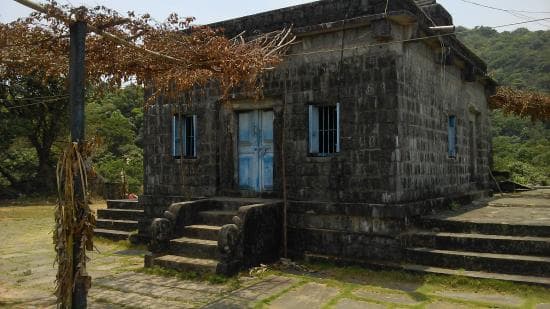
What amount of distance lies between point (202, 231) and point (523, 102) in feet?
37.8

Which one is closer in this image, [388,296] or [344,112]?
[388,296]

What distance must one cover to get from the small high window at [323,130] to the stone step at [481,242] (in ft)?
7.28

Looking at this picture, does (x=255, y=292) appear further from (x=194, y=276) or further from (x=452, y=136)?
(x=452, y=136)

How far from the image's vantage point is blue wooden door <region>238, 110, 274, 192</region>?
9414mm

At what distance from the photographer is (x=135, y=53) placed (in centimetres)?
679

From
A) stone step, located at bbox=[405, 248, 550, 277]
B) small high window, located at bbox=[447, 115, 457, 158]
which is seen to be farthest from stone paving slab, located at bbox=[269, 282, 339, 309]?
small high window, located at bbox=[447, 115, 457, 158]

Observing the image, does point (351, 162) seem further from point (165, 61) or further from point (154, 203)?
point (154, 203)

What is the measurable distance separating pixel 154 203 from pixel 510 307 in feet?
25.2

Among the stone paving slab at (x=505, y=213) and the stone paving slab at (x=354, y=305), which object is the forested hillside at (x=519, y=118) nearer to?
the stone paving slab at (x=505, y=213)

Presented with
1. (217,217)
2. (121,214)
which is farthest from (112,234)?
(217,217)

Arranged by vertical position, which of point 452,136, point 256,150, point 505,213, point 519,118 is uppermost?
point 519,118

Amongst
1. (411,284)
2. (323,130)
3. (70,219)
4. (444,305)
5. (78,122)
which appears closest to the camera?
(70,219)

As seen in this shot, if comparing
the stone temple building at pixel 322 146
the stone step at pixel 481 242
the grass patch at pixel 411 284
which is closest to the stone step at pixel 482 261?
the stone step at pixel 481 242

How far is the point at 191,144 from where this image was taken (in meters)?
10.5
